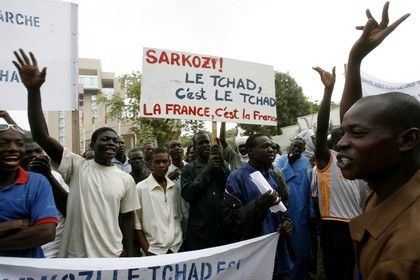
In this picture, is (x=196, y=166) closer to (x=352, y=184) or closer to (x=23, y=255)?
(x=352, y=184)

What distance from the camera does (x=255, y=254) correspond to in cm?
363

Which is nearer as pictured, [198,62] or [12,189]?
[12,189]

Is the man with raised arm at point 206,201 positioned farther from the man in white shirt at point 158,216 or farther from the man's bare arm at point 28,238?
the man's bare arm at point 28,238

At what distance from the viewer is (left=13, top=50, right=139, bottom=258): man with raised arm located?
3.16m

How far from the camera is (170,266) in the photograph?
10.3 ft

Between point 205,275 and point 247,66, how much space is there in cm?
281

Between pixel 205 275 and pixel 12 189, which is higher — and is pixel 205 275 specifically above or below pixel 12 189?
below

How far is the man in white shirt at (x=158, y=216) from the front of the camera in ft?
13.0

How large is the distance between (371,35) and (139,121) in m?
17.7

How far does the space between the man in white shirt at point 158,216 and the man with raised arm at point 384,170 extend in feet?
8.84

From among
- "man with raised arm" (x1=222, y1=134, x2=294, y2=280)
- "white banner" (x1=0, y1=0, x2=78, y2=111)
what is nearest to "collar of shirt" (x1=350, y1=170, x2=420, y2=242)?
"man with raised arm" (x1=222, y1=134, x2=294, y2=280)

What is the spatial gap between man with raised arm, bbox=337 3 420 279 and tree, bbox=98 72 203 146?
44.3 ft

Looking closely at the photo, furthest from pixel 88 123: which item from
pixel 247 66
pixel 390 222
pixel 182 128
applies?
pixel 390 222

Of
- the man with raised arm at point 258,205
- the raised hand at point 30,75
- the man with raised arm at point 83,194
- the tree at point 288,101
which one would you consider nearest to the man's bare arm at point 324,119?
the man with raised arm at point 258,205
